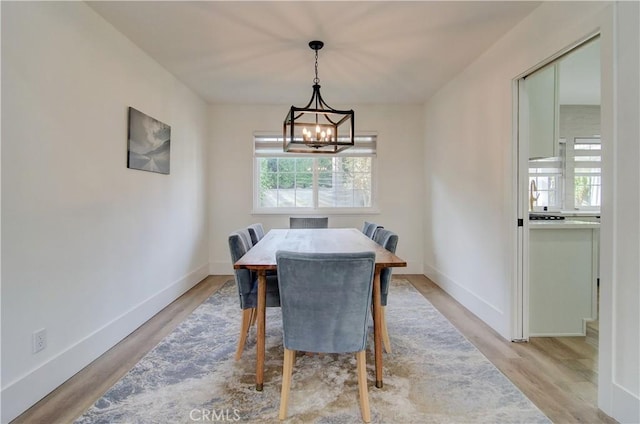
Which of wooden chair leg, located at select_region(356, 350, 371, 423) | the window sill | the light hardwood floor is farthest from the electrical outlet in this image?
the window sill

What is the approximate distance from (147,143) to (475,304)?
3487mm

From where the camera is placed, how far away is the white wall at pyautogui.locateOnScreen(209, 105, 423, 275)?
186 inches

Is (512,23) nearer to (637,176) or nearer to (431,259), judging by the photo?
(637,176)

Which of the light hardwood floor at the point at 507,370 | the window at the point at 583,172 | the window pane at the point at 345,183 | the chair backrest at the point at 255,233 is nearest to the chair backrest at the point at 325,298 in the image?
the light hardwood floor at the point at 507,370

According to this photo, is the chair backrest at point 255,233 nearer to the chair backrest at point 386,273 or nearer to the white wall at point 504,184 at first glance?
the chair backrest at point 386,273

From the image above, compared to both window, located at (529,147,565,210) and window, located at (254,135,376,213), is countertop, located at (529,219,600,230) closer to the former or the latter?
window, located at (254,135,376,213)

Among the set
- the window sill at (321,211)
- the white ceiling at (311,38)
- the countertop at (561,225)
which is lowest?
the countertop at (561,225)

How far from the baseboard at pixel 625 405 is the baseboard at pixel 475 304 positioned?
37.3 inches

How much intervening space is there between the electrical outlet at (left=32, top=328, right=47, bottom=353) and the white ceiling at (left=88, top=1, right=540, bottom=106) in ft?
7.07

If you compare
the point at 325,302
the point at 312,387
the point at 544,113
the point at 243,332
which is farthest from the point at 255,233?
the point at 544,113

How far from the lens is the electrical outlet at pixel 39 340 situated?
1826 mm

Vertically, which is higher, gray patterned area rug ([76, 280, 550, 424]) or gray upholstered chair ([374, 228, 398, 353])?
gray upholstered chair ([374, 228, 398, 353])

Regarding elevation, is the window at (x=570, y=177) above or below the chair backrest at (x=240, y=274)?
above

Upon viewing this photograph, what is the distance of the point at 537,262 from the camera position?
265 cm
